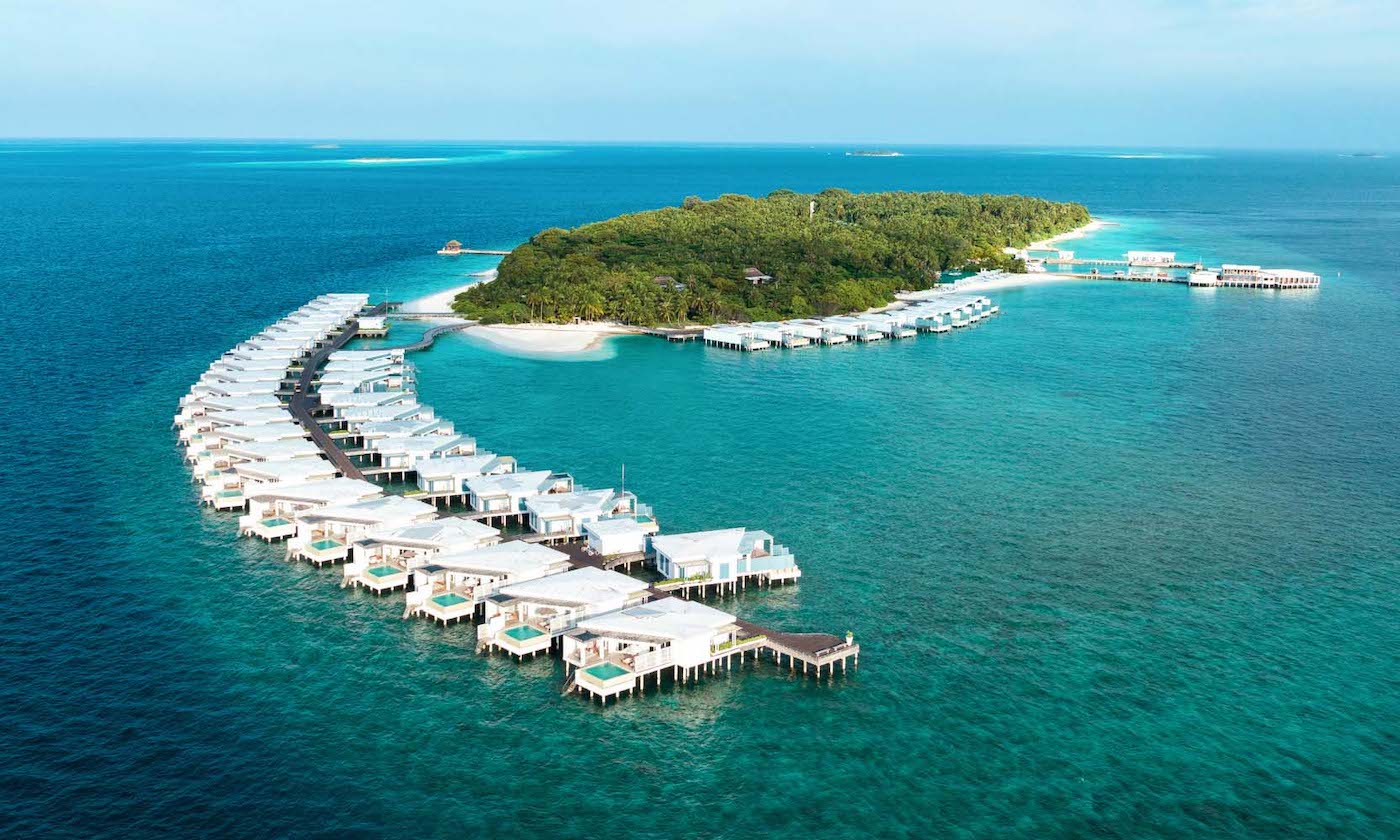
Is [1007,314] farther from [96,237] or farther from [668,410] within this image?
[96,237]

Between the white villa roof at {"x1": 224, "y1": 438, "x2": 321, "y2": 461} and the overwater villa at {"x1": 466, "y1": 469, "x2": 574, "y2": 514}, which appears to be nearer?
the overwater villa at {"x1": 466, "y1": 469, "x2": 574, "y2": 514}

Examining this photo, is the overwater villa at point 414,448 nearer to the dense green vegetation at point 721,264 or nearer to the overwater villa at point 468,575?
the overwater villa at point 468,575

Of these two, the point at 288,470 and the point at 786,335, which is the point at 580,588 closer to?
the point at 288,470

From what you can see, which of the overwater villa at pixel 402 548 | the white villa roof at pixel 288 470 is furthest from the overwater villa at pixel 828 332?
the overwater villa at pixel 402 548

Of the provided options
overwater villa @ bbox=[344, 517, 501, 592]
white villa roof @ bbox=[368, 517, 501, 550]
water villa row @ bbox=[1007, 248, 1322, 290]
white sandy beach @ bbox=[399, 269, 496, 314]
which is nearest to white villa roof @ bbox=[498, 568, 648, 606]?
overwater villa @ bbox=[344, 517, 501, 592]

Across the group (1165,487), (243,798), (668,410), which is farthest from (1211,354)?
(243,798)

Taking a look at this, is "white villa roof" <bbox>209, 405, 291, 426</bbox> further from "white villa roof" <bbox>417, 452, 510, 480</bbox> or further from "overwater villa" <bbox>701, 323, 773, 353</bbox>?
"overwater villa" <bbox>701, 323, 773, 353</bbox>

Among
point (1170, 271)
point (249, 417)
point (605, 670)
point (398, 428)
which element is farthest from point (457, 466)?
point (1170, 271)
